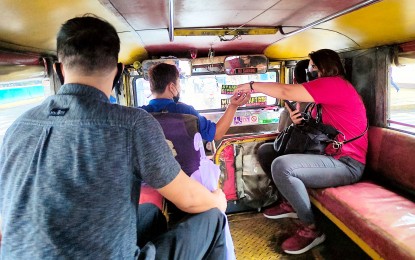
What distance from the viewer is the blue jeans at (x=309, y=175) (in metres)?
3.09

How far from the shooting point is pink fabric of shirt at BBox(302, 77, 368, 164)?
118 inches

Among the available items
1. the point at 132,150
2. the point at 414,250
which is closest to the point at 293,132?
the point at 414,250

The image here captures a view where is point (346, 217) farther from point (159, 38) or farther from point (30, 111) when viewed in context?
point (159, 38)

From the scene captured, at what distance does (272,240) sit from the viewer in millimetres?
3416

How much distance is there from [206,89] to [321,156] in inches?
108

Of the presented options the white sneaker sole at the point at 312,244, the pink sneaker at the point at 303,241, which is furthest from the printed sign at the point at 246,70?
the white sneaker sole at the point at 312,244

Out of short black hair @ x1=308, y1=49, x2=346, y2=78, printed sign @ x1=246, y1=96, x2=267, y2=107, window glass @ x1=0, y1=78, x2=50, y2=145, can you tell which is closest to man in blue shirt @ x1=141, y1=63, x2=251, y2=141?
window glass @ x1=0, y1=78, x2=50, y2=145

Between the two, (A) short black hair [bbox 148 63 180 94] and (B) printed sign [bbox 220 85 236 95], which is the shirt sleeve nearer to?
(A) short black hair [bbox 148 63 180 94]

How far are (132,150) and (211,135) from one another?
1875mm

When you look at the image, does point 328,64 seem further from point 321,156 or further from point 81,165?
point 81,165

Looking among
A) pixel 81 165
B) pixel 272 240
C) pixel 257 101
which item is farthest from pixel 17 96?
pixel 257 101

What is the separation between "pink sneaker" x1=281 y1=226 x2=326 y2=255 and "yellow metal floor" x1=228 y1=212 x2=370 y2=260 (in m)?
0.05

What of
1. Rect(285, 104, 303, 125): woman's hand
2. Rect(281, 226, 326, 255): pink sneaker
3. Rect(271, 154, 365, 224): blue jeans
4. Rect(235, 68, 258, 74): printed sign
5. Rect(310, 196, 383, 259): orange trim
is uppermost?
Rect(235, 68, 258, 74): printed sign

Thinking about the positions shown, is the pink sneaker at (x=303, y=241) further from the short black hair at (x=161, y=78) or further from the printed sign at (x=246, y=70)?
the printed sign at (x=246, y=70)
